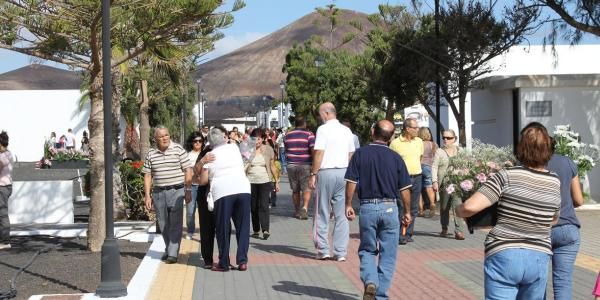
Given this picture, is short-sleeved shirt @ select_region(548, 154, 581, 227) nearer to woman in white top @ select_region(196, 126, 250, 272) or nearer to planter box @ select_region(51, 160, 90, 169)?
woman in white top @ select_region(196, 126, 250, 272)

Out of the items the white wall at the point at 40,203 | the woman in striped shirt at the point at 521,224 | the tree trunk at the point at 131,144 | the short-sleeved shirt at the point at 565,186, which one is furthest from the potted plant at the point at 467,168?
the tree trunk at the point at 131,144

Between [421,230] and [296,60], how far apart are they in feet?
126

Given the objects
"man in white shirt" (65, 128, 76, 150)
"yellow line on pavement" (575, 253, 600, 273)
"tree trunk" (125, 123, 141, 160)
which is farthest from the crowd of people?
"man in white shirt" (65, 128, 76, 150)

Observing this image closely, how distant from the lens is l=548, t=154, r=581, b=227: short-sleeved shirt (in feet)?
21.0

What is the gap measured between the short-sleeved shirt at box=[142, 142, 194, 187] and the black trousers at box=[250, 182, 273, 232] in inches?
121

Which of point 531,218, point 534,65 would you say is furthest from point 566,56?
point 531,218

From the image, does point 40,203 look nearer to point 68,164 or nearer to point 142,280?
point 142,280

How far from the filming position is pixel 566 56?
131 feet

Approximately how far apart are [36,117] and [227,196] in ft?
141

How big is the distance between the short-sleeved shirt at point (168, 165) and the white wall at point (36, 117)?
40.7 meters

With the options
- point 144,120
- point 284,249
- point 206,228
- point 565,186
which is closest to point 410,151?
point 284,249

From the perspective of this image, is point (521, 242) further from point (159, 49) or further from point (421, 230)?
point (421, 230)

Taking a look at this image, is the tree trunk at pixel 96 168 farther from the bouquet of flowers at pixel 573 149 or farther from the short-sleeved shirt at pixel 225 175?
the bouquet of flowers at pixel 573 149

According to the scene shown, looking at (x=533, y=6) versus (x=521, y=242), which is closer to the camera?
(x=521, y=242)
